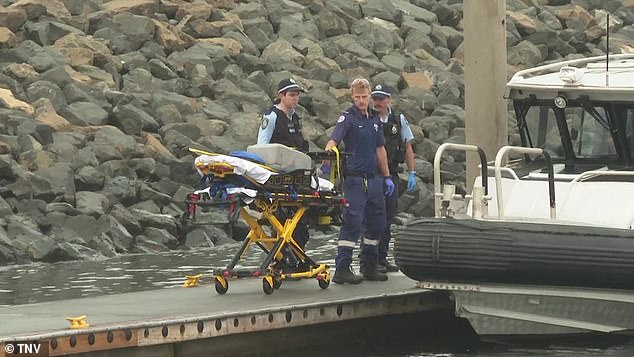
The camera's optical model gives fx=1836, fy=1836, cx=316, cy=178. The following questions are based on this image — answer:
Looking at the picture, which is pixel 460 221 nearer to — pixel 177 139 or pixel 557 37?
pixel 177 139

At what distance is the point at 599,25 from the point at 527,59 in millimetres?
3417

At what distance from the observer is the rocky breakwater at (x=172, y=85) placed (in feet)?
72.3

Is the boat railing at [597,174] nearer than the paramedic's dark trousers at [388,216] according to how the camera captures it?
Yes

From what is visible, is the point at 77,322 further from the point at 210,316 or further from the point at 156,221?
the point at 156,221

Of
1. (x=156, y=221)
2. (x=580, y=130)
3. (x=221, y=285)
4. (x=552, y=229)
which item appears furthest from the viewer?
(x=156, y=221)

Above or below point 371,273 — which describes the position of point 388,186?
above

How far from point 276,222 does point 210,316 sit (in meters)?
1.60

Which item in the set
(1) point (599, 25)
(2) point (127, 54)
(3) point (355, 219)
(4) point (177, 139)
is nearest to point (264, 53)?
(2) point (127, 54)

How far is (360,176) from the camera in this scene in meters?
15.2

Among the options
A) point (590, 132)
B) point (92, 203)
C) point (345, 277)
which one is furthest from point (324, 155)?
point (92, 203)

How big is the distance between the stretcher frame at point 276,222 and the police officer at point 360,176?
16cm

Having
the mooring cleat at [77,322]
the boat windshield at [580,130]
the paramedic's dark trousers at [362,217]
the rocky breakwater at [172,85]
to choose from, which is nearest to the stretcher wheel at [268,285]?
the paramedic's dark trousers at [362,217]

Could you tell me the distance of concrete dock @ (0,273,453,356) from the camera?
12.6 meters

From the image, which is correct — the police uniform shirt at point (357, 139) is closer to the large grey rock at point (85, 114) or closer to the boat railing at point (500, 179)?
the boat railing at point (500, 179)
